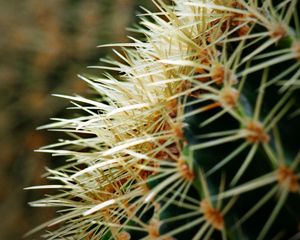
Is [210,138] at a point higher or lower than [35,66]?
lower

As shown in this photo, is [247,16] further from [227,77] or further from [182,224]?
[182,224]

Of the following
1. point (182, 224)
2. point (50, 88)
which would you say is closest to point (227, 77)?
point (182, 224)

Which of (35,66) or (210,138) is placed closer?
(210,138)

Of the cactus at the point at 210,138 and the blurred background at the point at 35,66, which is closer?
the cactus at the point at 210,138
